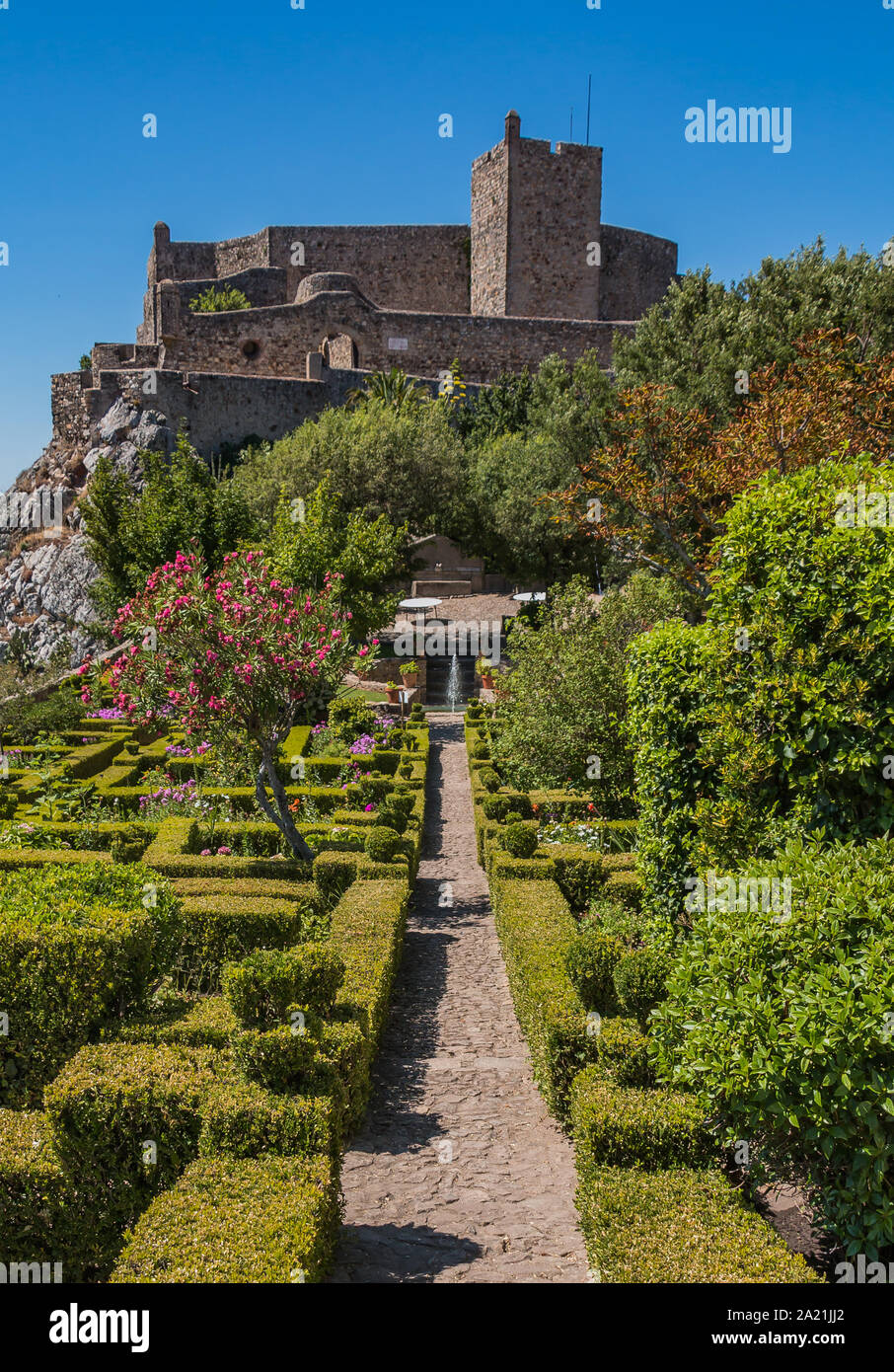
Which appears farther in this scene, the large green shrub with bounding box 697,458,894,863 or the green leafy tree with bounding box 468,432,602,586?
the green leafy tree with bounding box 468,432,602,586

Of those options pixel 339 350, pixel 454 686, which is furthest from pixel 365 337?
pixel 454 686

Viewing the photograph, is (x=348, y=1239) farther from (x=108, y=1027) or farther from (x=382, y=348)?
(x=382, y=348)

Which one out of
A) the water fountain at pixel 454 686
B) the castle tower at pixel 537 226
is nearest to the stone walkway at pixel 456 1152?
the water fountain at pixel 454 686

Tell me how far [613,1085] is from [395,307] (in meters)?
47.2

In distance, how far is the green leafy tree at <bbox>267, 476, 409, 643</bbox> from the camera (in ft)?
62.6

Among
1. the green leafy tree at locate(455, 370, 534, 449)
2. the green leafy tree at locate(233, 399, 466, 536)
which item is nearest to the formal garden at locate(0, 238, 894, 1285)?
the green leafy tree at locate(233, 399, 466, 536)

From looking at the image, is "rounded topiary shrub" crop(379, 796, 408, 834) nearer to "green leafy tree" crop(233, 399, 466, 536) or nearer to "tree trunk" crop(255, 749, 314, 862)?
"tree trunk" crop(255, 749, 314, 862)

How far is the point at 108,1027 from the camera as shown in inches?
230

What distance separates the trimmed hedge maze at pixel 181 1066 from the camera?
4039 mm

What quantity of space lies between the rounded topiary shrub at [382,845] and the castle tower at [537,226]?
123 ft

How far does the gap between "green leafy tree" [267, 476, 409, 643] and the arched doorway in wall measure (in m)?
20.9

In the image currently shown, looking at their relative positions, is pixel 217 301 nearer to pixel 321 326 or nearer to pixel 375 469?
pixel 321 326
